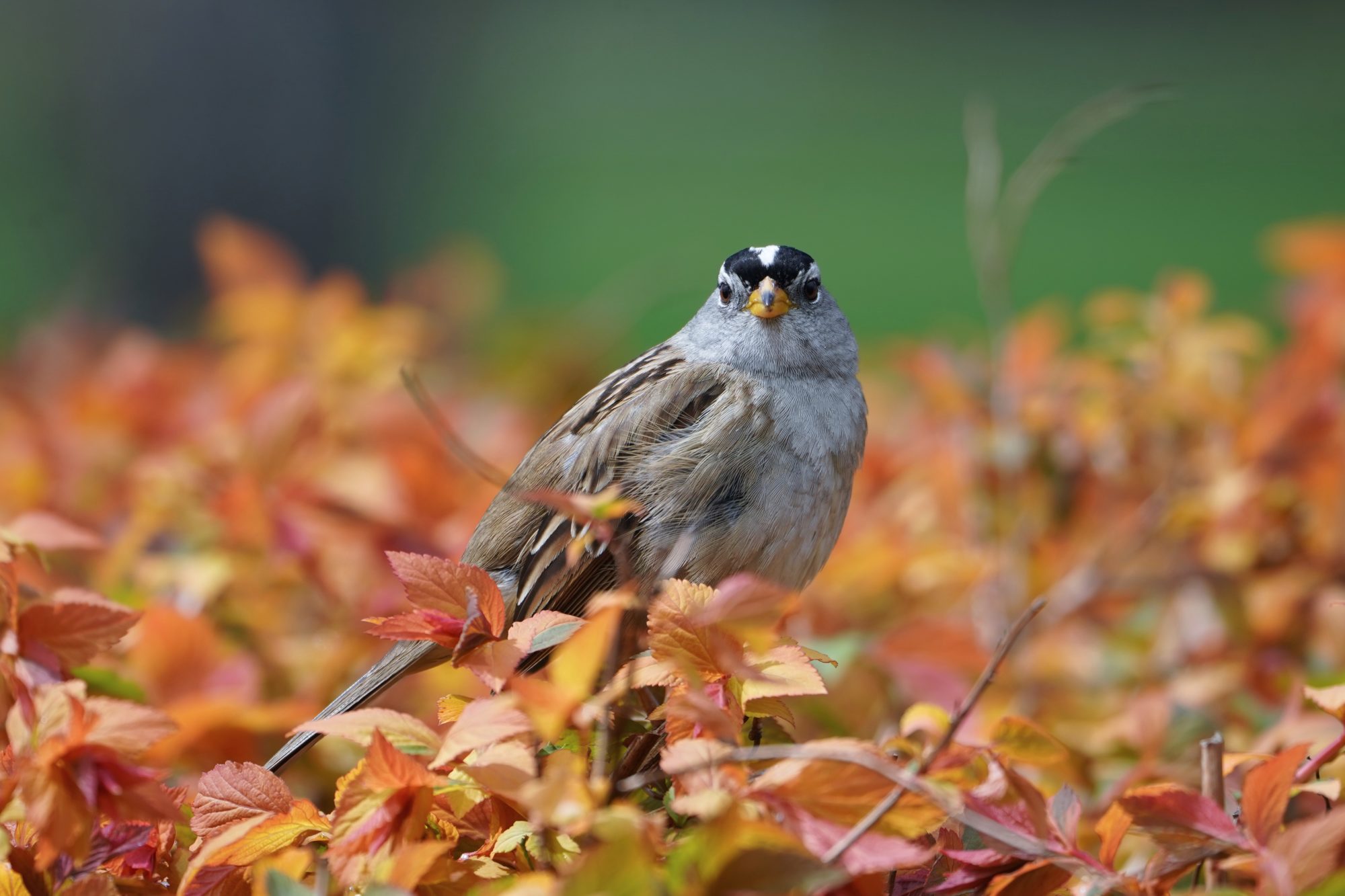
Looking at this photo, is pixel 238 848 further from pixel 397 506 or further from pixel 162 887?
pixel 397 506

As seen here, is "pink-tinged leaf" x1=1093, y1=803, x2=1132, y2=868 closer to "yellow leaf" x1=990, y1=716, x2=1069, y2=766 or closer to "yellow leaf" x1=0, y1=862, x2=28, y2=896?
"yellow leaf" x1=990, y1=716, x2=1069, y2=766

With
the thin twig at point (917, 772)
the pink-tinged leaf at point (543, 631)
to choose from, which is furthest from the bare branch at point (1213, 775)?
the pink-tinged leaf at point (543, 631)

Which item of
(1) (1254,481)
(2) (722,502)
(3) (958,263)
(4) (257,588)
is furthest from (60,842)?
(3) (958,263)

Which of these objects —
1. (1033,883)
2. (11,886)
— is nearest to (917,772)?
(1033,883)

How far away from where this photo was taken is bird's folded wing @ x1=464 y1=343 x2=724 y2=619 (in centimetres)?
182

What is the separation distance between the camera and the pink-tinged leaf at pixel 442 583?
3.77ft

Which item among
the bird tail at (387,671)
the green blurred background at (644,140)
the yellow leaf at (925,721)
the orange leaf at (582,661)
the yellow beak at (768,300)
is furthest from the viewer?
the green blurred background at (644,140)

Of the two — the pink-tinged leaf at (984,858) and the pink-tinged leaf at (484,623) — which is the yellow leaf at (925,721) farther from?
the pink-tinged leaf at (484,623)

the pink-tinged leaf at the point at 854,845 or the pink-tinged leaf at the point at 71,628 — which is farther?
the pink-tinged leaf at the point at 71,628

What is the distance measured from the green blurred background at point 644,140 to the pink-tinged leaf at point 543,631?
1.23m

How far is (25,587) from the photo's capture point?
1478mm

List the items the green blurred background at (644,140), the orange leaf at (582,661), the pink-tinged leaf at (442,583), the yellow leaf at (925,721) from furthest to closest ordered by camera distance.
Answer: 1. the green blurred background at (644,140)
2. the yellow leaf at (925,721)
3. the pink-tinged leaf at (442,583)
4. the orange leaf at (582,661)

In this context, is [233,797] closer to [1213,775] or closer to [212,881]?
[212,881]

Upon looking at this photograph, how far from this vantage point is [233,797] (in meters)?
1.16
